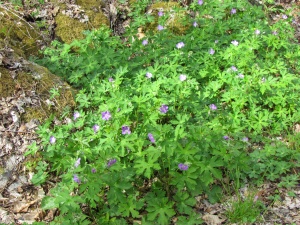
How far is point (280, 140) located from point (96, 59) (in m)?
2.59

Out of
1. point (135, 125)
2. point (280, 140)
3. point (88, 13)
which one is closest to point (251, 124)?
point (280, 140)

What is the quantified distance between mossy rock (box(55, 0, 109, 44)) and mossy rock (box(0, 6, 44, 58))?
36 centimetres

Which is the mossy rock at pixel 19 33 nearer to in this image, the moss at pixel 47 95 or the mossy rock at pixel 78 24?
the mossy rock at pixel 78 24

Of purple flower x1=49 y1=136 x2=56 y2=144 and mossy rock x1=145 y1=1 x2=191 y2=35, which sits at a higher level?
mossy rock x1=145 y1=1 x2=191 y2=35

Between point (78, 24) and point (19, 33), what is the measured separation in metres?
0.98

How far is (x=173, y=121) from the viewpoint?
334 centimetres

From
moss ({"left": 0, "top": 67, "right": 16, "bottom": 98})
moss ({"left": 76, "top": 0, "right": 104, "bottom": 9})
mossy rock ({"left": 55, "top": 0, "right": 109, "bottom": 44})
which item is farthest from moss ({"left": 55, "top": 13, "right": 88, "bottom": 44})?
moss ({"left": 0, "top": 67, "right": 16, "bottom": 98})

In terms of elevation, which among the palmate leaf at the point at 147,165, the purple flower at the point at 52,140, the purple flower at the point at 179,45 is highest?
the purple flower at the point at 179,45

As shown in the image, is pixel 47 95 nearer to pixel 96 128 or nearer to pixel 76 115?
pixel 76 115

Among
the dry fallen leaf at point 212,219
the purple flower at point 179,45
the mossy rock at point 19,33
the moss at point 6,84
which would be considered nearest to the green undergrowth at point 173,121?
the purple flower at point 179,45

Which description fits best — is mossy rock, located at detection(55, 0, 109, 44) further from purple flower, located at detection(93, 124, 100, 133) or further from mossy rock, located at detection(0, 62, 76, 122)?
purple flower, located at detection(93, 124, 100, 133)

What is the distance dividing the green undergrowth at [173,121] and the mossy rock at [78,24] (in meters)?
0.38

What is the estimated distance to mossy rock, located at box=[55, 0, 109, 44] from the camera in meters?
5.20

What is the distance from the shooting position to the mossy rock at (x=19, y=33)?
4.52 m
